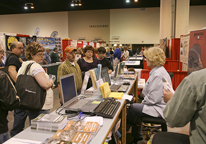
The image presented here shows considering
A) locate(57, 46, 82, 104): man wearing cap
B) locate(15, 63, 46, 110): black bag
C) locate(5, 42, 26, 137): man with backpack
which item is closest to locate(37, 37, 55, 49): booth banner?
locate(5, 42, 26, 137): man with backpack

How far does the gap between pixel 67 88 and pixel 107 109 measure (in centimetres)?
47

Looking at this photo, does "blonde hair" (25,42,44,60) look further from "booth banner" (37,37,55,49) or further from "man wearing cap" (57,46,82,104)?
"booth banner" (37,37,55,49)

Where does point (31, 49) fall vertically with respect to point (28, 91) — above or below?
above

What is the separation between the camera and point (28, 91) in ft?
6.40

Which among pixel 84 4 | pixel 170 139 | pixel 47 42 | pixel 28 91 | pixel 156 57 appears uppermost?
pixel 84 4

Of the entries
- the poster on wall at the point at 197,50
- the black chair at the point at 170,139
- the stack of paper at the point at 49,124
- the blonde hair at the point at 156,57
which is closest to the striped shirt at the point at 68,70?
the blonde hair at the point at 156,57

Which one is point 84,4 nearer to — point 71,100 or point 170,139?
point 71,100

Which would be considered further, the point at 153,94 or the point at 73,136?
the point at 153,94

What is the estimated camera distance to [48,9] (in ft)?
45.3

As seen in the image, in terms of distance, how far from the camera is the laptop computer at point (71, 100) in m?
1.73

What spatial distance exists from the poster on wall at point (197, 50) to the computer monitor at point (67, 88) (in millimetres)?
2187

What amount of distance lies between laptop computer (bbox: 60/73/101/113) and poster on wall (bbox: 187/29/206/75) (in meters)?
2.07

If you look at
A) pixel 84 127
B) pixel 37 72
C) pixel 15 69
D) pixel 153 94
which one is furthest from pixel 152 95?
pixel 15 69

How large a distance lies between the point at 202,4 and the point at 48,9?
11855mm
